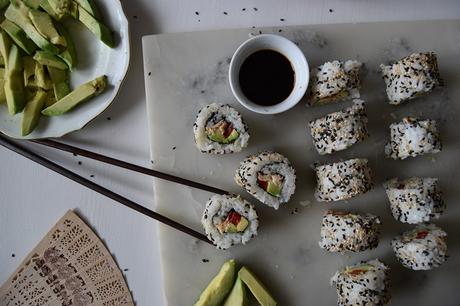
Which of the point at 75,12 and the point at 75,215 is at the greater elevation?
the point at 75,12

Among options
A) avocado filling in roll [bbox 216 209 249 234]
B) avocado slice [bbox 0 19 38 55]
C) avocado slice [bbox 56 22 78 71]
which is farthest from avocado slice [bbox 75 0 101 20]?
avocado filling in roll [bbox 216 209 249 234]

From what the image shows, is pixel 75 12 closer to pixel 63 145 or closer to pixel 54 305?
pixel 63 145

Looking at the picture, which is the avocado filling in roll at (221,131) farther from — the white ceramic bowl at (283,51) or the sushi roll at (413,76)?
the sushi roll at (413,76)

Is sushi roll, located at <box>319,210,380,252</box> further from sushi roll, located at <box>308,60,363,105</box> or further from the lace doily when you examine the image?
the lace doily

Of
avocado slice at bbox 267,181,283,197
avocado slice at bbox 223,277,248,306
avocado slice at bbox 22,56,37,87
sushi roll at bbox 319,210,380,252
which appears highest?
avocado slice at bbox 22,56,37,87

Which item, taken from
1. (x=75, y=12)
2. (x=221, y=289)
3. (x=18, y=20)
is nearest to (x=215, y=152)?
(x=221, y=289)
